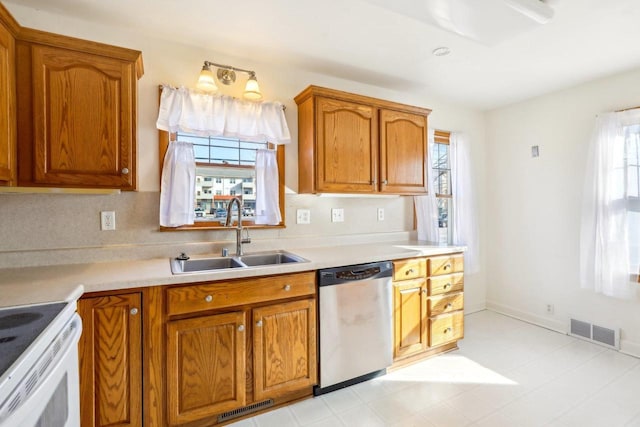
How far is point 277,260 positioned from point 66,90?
1634 millimetres

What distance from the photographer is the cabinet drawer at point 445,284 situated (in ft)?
8.27

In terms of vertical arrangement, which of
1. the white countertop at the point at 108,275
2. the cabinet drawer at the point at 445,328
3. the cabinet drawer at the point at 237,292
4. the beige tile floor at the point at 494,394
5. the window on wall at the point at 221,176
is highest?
the window on wall at the point at 221,176

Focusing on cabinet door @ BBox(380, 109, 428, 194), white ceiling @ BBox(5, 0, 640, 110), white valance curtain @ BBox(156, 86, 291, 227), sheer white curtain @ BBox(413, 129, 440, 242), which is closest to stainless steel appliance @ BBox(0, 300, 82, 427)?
white valance curtain @ BBox(156, 86, 291, 227)

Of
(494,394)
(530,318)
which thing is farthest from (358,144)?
(530,318)

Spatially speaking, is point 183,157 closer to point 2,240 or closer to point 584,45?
point 2,240

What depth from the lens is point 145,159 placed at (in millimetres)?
2139

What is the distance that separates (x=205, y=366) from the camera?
5.59 feet

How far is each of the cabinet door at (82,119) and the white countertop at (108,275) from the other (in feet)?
1.59

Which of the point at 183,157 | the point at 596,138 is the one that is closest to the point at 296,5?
the point at 183,157

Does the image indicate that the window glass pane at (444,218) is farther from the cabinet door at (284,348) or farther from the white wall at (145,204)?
the cabinet door at (284,348)

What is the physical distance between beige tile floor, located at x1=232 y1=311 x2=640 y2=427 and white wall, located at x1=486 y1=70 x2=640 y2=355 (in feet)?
1.39

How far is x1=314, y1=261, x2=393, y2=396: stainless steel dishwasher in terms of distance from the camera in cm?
206

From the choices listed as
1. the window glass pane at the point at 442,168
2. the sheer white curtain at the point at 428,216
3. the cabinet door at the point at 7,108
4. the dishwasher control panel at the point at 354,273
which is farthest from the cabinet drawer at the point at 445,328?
the cabinet door at the point at 7,108

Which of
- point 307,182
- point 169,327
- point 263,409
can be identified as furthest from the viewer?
point 307,182
